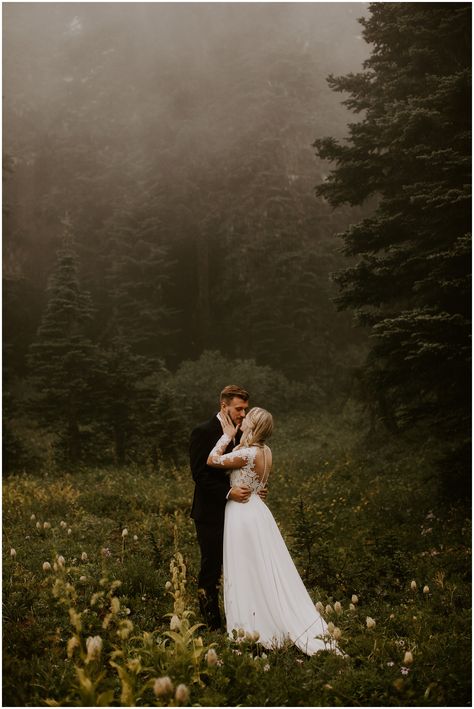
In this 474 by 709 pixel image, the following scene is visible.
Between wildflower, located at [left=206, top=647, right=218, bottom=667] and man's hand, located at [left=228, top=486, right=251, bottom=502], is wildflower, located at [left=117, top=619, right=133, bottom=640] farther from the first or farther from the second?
man's hand, located at [left=228, top=486, right=251, bottom=502]

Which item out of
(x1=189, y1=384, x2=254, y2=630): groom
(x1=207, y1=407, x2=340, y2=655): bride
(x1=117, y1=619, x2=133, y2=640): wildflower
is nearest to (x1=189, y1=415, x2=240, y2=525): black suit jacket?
(x1=189, y1=384, x2=254, y2=630): groom

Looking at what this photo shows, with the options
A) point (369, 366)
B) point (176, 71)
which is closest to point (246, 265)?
point (176, 71)

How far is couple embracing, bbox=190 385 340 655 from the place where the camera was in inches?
209

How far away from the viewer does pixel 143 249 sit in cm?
3119


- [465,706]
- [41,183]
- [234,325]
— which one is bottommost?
[465,706]

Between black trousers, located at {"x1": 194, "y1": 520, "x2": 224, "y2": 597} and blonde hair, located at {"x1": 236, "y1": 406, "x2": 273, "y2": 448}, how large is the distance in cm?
94

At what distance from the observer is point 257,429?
564cm

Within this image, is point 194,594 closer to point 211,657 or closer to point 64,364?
point 211,657

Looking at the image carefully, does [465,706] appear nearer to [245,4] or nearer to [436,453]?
[436,453]

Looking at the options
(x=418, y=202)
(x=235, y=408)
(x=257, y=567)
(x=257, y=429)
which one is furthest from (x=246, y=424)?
(x=418, y=202)

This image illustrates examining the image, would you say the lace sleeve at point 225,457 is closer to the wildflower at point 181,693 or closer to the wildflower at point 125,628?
the wildflower at point 125,628

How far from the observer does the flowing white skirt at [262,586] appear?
5.27 metres

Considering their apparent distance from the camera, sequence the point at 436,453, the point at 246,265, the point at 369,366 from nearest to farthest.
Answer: the point at 369,366 < the point at 436,453 < the point at 246,265

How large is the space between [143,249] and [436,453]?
72.4ft
